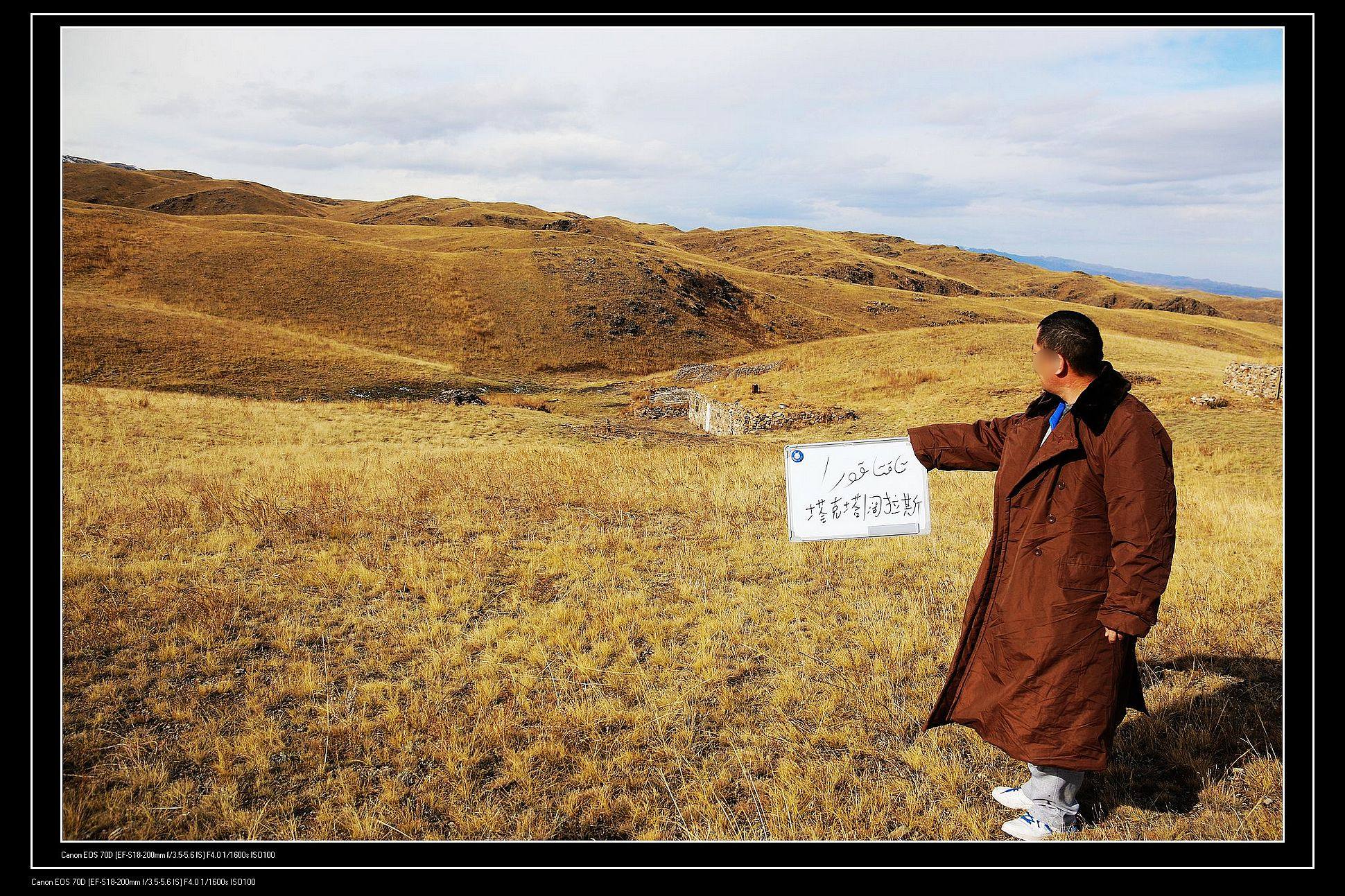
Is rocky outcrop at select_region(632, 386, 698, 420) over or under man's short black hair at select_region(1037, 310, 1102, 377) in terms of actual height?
over

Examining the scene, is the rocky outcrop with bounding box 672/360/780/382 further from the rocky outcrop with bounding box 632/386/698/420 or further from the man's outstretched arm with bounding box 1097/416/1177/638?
the man's outstretched arm with bounding box 1097/416/1177/638

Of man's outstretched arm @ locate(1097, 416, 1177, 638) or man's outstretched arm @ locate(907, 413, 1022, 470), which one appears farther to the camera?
man's outstretched arm @ locate(907, 413, 1022, 470)

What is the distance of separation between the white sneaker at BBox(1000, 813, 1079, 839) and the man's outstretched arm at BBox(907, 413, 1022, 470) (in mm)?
2130

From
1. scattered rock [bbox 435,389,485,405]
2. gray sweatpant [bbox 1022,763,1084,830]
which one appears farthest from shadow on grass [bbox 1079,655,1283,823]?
scattered rock [bbox 435,389,485,405]

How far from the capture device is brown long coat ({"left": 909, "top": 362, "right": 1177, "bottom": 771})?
132 inches

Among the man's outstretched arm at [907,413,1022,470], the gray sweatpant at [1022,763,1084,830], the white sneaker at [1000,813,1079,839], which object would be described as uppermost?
the man's outstretched arm at [907,413,1022,470]

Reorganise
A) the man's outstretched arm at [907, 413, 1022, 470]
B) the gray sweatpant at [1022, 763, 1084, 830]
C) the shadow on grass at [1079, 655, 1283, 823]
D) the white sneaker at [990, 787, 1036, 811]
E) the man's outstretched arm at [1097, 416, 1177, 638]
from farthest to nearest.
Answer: the shadow on grass at [1079, 655, 1283, 823]
the man's outstretched arm at [907, 413, 1022, 470]
the white sneaker at [990, 787, 1036, 811]
the gray sweatpant at [1022, 763, 1084, 830]
the man's outstretched arm at [1097, 416, 1177, 638]

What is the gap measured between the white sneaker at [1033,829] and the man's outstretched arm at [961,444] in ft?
6.99

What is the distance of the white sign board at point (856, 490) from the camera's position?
454 centimetres

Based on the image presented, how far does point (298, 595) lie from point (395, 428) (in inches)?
586

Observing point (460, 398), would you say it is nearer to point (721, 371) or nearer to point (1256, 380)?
point (721, 371)

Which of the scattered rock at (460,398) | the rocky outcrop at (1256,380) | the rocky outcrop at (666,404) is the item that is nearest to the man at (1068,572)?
the rocky outcrop at (1256,380)

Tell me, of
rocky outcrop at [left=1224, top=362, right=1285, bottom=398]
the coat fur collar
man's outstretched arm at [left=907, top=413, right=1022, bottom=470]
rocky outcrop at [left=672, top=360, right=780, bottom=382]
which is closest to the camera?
the coat fur collar
